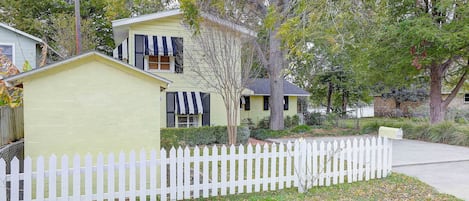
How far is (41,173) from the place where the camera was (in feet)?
15.3

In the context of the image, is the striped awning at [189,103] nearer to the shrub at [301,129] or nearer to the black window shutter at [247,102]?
the shrub at [301,129]

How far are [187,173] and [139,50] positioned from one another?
10917mm

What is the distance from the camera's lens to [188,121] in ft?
53.8

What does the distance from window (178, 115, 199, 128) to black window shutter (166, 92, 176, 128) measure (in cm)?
56

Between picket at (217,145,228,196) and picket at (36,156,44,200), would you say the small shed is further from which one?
picket at (217,145,228,196)

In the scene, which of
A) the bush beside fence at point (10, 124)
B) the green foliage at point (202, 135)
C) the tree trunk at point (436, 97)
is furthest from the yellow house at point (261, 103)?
the bush beside fence at point (10, 124)

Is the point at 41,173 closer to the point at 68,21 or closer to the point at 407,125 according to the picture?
the point at 407,125

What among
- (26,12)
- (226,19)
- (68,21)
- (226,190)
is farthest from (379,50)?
(26,12)

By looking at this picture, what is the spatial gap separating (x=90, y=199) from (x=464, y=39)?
1426cm

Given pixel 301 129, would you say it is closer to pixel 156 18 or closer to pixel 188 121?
pixel 188 121

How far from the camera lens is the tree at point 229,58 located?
12820 millimetres

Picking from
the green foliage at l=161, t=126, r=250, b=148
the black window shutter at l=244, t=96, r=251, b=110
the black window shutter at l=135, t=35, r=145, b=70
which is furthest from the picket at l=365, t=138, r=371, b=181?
the black window shutter at l=244, t=96, r=251, b=110

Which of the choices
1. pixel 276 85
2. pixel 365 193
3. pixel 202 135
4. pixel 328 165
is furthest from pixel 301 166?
pixel 276 85

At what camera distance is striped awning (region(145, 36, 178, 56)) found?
14914 millimetres
